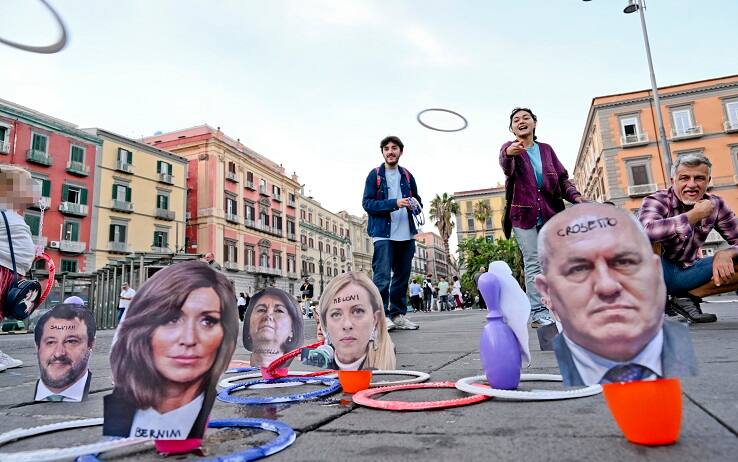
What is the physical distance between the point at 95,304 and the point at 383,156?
1472 cm

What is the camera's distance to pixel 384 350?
1.81m

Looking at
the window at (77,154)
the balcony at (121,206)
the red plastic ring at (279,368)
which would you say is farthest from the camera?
the balcony at (121,206)

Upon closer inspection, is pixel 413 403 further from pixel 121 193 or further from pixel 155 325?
pixel 121 193

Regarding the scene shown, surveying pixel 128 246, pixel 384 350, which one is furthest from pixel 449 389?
pixel 128 246

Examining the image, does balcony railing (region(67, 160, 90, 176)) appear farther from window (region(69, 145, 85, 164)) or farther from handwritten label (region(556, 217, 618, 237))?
handwritten label (region(556, 217, 618, 237))

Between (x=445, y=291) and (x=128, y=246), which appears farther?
(x=128, y=246)

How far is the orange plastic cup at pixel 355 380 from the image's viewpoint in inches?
66.9

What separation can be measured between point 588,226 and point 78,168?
95.5 ft

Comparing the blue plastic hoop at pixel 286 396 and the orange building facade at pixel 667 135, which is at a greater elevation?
the orange building facade at pixel 667 135

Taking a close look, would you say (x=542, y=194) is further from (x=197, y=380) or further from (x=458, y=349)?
(x=197, y=380)

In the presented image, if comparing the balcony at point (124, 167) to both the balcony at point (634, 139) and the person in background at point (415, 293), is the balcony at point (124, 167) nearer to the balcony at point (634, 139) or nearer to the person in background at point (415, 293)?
the person in background at point (415, 293)

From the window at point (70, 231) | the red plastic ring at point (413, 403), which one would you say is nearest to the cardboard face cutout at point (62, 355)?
the red plastic ring at point (413, 403)

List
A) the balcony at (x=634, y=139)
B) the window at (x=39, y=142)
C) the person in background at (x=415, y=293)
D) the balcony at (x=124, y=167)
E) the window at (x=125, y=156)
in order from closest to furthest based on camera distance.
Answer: the person in background at (x=415, y=293) < the window at (x=39, y=142) < the balcony at (x=124, y=167) < the window at (x=125, y=156) < the balcony at (x=634, y=139)

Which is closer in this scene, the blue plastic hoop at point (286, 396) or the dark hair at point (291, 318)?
the blue plastic hoop at point (286, 396)
